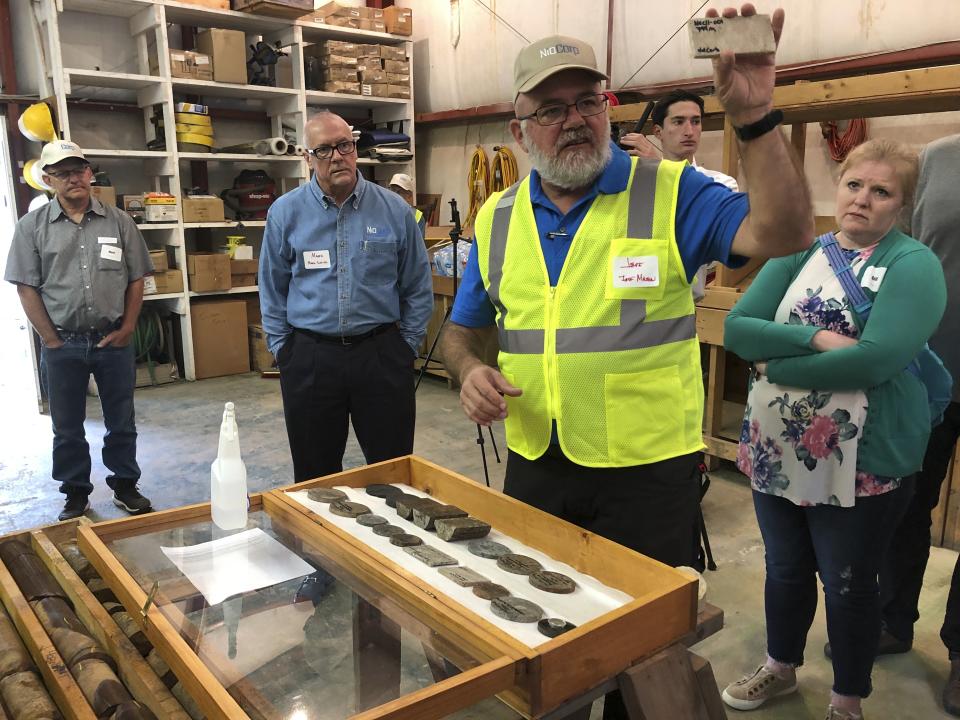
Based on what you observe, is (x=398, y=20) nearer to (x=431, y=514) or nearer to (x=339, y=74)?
(x=339, y=74)

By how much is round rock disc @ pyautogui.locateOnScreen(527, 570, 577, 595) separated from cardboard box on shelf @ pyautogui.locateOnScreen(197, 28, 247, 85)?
233 inches

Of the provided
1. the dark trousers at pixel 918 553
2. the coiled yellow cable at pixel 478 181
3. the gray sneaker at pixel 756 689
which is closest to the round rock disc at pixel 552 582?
the gray sneaker at pixel 756 689

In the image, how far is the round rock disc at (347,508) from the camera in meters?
1.51

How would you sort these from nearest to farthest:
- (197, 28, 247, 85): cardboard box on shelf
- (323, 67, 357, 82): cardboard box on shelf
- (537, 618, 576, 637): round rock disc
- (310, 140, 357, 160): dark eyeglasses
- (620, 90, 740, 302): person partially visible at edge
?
(537, 618, 576, 637): round rock disc, (310, 140, 357, 160): dark eyeglasses, (620, 90, 740, 302): person partially visible at edge, (197, 28, 247, 85): cardboard box on shelf, (323, 67, 357, 82): cardboard box on shelf

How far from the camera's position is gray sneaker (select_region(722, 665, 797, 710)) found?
7.02 feet

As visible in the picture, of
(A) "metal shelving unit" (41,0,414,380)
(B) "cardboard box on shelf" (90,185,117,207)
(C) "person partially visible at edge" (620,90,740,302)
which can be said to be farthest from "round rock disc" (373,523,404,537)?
(A) "metal shelving unit" (41,0,414,380)

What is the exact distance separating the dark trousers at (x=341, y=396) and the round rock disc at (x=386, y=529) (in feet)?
4.80

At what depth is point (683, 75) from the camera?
5391mm

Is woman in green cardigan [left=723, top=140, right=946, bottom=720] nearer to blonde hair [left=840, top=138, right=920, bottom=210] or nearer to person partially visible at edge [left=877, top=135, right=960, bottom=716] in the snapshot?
blonde hair [left=840, top=138, right=920, bottom=210]

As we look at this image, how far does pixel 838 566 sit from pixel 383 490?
112 centimetres

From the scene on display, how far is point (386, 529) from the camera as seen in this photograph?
4.71 ft

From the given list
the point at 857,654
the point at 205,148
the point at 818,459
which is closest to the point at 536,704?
the point at 818,459

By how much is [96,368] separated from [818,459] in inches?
124

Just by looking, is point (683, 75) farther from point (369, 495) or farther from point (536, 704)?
point (536, 704)
